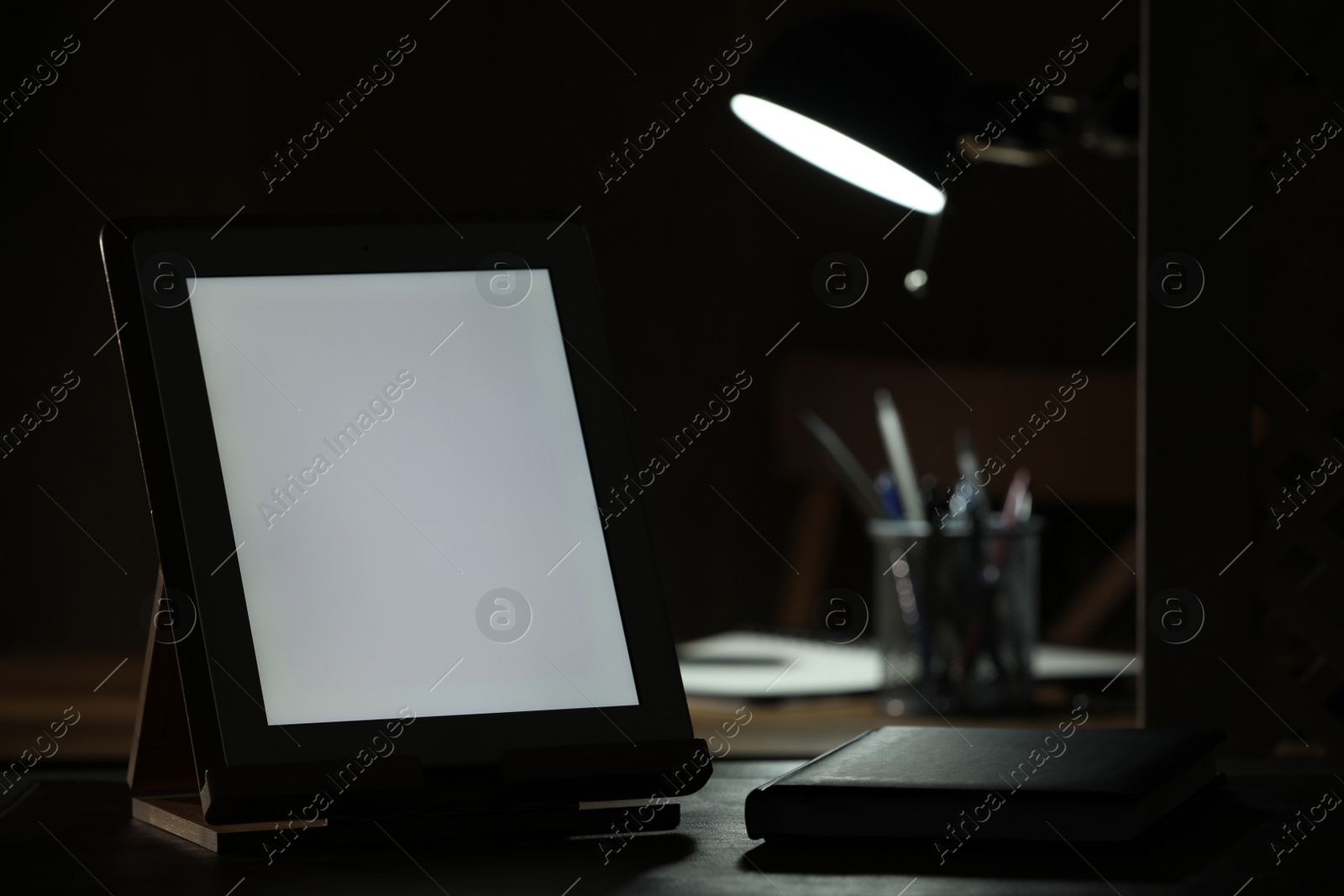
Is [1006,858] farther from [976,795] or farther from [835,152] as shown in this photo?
[835,152]

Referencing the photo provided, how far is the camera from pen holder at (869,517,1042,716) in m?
1.02

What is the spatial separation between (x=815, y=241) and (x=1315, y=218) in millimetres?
1390

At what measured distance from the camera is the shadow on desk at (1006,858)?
45cm

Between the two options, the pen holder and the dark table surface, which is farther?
the pen holder

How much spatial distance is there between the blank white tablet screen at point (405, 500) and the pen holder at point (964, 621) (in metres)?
0.49

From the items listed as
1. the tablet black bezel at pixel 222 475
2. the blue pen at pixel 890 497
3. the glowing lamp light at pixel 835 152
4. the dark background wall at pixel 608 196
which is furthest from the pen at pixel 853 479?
the dark background wall at pixel 608 196

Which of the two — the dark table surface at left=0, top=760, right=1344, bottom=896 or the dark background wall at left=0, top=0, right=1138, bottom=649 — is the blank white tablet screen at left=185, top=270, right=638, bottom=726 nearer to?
the dark table surface at left=0, top=760, right=1344, bottom=896

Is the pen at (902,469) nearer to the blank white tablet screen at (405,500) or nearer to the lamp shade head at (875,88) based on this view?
the lamp shade head at (875,88)

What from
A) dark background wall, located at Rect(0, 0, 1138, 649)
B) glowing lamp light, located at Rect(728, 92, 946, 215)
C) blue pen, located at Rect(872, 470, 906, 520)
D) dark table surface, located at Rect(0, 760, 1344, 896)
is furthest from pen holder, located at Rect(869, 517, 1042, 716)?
dark background wall, located at Rect(0, 0, 1138, 649)

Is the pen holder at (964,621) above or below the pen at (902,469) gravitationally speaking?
below

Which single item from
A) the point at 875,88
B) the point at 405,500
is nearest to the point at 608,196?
the point at 875,88

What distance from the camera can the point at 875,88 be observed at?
0.92 m

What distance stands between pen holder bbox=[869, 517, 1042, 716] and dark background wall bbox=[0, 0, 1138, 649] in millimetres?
847

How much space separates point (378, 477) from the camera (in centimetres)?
57
